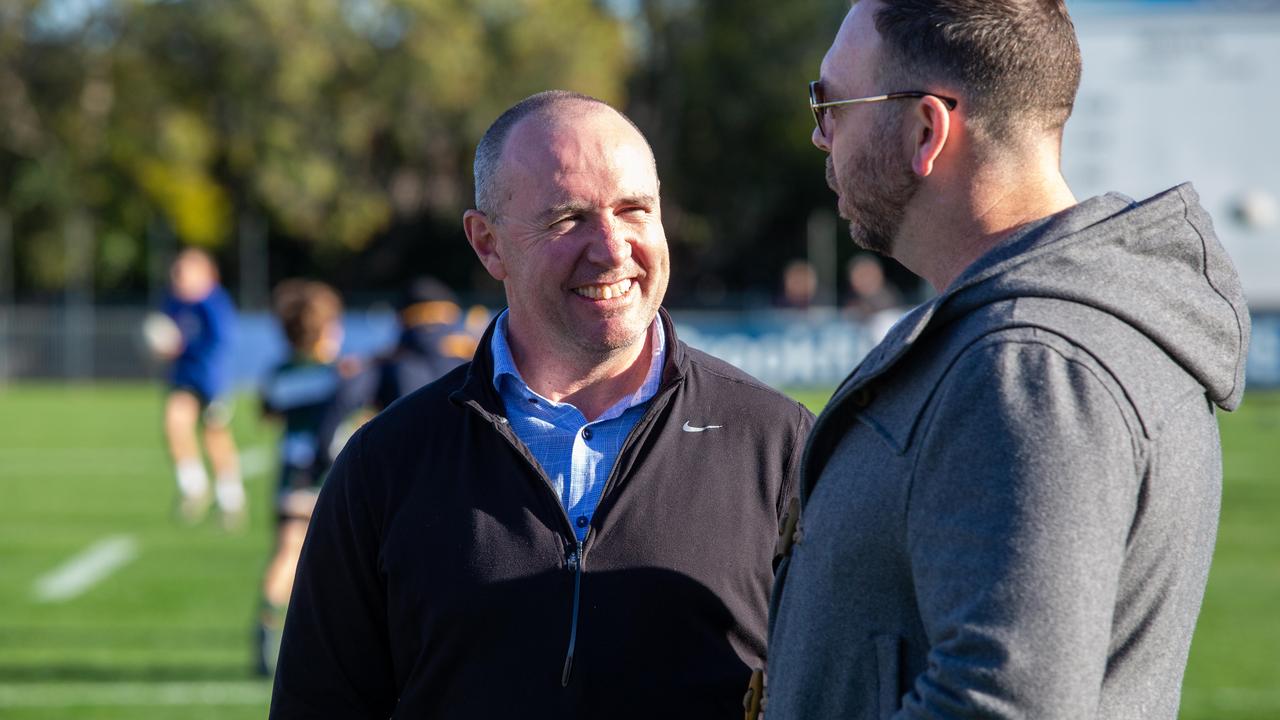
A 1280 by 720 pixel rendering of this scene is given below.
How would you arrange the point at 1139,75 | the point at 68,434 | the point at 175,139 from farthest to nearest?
the point at 175,139 → the point at 68,434 → the point at 1139,75

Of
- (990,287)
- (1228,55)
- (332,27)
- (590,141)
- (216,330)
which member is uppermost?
(332,27)

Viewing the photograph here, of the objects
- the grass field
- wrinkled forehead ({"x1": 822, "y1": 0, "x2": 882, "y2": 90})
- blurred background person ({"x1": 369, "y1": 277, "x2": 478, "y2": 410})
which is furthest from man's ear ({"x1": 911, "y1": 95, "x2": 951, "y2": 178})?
the grass field

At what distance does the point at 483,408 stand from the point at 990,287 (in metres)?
1.15

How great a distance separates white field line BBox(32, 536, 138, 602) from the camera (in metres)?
10.5

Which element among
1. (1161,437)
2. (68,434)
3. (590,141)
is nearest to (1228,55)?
(590,141)

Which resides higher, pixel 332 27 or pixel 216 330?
pixel 332 27

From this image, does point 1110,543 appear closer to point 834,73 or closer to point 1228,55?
point 834,73

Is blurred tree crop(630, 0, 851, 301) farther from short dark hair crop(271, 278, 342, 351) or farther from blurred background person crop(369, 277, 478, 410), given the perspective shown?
blurred background person crop(369, 277, 478, 410)

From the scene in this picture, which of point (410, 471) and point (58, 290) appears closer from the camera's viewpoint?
point (410, 471)

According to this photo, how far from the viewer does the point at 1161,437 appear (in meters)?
1.83

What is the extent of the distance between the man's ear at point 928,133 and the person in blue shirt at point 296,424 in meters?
6.06

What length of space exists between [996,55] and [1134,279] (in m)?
0.33

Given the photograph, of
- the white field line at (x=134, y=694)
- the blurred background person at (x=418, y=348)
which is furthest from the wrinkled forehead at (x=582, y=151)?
the white field line at (x=134, y=694)

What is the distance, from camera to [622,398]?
2938 millimetres
